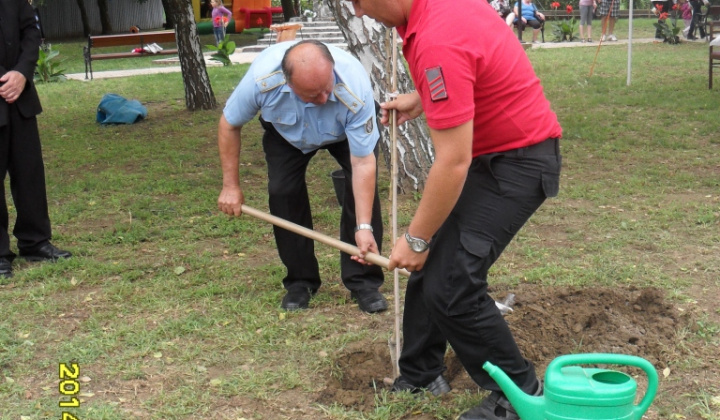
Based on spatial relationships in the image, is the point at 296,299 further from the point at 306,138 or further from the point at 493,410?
the point at 493,410

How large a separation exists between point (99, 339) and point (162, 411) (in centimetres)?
92

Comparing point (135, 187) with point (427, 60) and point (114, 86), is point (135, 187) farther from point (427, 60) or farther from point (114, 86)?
point (114, 86)

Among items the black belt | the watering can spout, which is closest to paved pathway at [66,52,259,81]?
the black belt

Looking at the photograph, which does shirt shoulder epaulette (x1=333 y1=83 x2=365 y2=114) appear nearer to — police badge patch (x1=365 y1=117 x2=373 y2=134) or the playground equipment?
police badge patch (x1=365 y1=117 x2=373 y2=134)

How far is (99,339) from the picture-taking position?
14.0 feet

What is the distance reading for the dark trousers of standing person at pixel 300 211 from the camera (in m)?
4.45

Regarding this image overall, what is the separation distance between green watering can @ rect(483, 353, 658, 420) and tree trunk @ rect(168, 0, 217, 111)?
365 inches

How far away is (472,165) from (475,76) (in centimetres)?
46

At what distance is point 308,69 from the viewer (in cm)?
365

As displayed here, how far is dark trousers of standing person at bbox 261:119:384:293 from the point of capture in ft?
14.6

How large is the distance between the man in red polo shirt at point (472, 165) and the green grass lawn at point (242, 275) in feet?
1.81

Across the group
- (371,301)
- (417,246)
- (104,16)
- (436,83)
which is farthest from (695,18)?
(104,16)

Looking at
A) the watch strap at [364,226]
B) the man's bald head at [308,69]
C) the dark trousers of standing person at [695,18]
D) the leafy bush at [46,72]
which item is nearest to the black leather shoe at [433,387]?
the watch strap at [364,226]

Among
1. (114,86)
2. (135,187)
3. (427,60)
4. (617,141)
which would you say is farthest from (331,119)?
(114,86)
